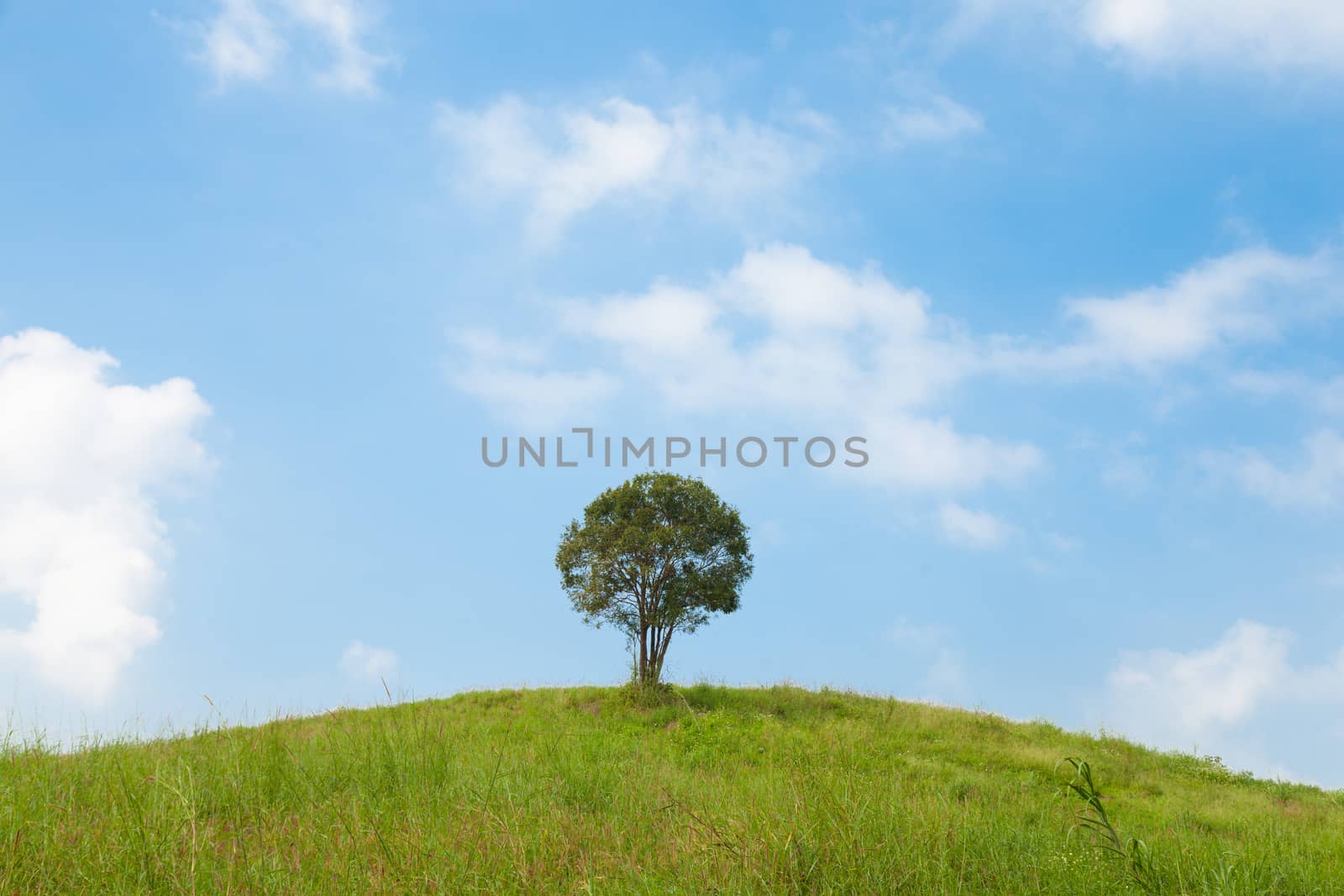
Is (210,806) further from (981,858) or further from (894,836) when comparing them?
(981,858)

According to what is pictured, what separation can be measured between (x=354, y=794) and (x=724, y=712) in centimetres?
1604

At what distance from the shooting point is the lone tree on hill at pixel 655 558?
24.8m

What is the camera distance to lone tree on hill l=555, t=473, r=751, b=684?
2484cm

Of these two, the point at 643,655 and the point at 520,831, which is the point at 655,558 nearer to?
the point at 643,655

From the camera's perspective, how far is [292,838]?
516 cm

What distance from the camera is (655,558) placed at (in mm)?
25062

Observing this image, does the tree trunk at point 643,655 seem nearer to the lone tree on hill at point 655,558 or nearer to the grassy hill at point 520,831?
the lone tree on hill at point 655,558

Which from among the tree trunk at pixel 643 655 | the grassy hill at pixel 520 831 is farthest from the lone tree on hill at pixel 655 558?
the grassy hill at pixel 520 831

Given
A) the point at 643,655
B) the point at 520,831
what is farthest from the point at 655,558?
the point at 520,831

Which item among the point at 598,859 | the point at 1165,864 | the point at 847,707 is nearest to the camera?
the point at 598,859

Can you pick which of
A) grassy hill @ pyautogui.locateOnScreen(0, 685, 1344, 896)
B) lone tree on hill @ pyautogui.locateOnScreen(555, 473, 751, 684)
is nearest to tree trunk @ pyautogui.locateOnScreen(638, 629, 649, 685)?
lone tree on hill @ pyautogui.locateOnScreen(555, 473, 751, 684)

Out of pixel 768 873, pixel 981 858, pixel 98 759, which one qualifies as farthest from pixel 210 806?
pixel 981 858

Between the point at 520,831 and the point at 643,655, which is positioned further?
the point at 643,655

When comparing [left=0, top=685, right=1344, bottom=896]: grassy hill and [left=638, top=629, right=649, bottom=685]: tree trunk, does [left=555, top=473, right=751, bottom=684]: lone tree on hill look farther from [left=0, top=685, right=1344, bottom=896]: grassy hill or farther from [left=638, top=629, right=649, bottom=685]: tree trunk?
[left=0, top=685, right=1344, bottom=896]: grassy hill
